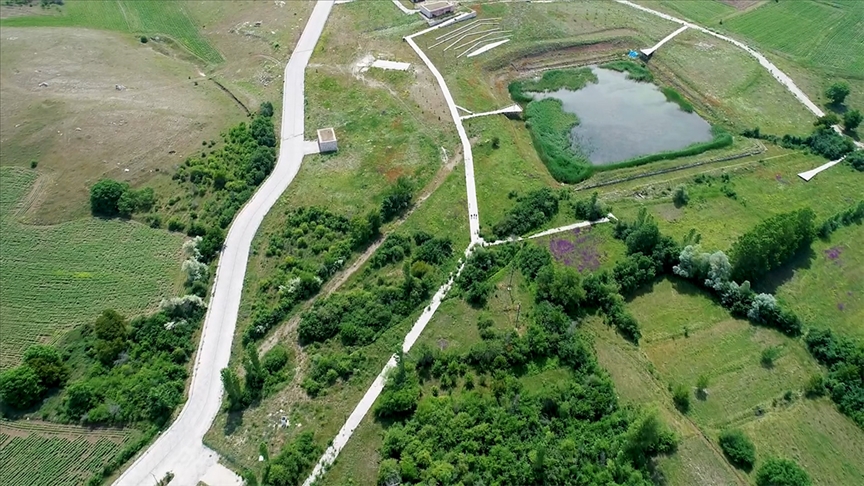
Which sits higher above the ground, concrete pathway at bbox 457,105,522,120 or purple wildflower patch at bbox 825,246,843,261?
concrete pathway at bbox 457,105,522,120

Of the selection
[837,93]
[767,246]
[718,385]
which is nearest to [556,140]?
[767,246]

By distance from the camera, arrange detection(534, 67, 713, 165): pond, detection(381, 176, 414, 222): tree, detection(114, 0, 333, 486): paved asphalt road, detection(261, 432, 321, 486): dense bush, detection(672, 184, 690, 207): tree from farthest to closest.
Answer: detection(534, 67, 713, 165): pond → detection(672, 184, 690, 207): tree → detection(381, 176, 414, 222): tree → detection(114, 0, 333, 486): paved asphalt road → detection(261, 432, 321, 486): dense bush

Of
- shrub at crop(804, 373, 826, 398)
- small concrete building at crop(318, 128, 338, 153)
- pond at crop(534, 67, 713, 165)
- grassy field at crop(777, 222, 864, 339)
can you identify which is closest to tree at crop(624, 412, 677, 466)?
shrub at crop(804, 373, 826, 398)

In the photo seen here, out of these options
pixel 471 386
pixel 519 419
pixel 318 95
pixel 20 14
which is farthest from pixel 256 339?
pixel 20 14

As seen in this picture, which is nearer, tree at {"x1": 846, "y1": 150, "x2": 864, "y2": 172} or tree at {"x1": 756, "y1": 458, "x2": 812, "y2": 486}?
tree at {"x1": 756, "y1": 458, "x2": 812, "y2": 486}

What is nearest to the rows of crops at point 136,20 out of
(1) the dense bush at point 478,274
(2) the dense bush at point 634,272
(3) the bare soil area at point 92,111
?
(3) the bare soil area at point 92,111

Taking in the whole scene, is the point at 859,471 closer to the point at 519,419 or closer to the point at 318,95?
the point at 519,419

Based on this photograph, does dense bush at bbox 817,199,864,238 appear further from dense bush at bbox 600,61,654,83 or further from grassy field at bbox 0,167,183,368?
grassy field at bbox 0,167,183,368

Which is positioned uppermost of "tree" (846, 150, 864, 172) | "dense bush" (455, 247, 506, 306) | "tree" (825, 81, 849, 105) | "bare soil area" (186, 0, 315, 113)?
"bare soil area" (186, 0, 315, 113)
